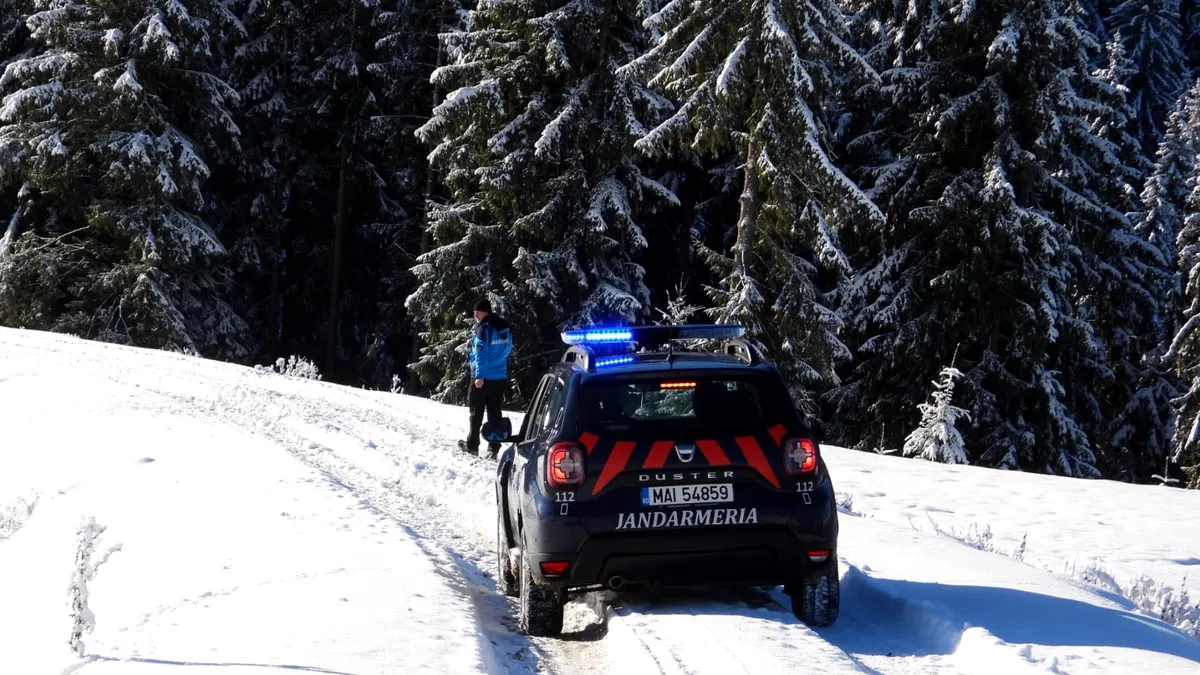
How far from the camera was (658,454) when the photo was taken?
21.9 ft

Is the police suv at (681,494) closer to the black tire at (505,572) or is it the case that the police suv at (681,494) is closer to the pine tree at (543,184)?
the black tire at (505,572)

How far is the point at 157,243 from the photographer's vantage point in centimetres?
3253

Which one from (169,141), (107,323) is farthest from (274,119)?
(107,323)

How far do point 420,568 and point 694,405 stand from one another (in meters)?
2.49

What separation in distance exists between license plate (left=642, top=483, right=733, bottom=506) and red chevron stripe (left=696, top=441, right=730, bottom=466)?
5.0 inches

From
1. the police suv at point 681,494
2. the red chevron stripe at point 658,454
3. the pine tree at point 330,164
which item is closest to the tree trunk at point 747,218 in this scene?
the police suv at point 681,494

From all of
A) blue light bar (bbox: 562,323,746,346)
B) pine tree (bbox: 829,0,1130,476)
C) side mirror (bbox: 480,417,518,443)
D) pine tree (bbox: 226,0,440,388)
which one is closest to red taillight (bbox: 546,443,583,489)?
blue light bar (bbox: 562,323,746,346)

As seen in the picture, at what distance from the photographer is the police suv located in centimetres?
666

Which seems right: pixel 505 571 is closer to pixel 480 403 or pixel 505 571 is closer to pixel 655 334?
pixel 655 334

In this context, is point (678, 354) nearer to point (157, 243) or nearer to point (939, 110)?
point (939, 110)

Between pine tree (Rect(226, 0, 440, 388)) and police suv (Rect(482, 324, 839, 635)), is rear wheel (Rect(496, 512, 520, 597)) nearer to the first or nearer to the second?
police suv (Rect(482, 324, 839, 635))

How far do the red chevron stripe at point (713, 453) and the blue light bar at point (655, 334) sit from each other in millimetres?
864

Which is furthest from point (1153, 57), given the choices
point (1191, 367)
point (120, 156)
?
point (120, 156)

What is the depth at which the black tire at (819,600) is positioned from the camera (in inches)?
277
